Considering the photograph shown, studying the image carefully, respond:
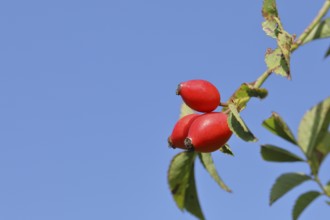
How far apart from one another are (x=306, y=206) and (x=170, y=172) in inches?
18.4

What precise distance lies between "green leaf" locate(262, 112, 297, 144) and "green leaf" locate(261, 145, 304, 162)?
0.05 m

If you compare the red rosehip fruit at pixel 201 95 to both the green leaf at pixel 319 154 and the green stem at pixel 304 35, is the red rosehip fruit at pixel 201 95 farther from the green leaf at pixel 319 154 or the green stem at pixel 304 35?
the green leaf at pixel 319 154

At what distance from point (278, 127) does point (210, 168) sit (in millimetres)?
408

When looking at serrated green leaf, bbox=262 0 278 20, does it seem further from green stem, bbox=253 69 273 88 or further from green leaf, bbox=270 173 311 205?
green leaf, bbox=270 173 311 205

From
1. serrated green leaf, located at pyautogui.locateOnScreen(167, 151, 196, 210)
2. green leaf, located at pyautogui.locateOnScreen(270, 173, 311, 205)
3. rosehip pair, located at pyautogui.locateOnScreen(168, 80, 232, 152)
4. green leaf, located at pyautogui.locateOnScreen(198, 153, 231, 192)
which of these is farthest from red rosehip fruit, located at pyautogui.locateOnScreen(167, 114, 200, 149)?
green leaf, located at pyautogui.locateOnScreen(270, 173, 311, 205)

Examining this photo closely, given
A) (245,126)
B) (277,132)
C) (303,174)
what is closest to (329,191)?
(303,174)

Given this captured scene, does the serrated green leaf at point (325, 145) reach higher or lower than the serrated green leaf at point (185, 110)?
lower

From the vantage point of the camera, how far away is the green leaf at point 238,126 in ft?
7.02

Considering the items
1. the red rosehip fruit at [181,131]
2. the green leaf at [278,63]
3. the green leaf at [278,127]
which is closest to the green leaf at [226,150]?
the red rosehip fruit at [181,131]

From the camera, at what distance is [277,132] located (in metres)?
2.00

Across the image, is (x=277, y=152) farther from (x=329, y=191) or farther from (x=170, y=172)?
(x=170, y=172)

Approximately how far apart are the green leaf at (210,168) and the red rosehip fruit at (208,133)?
3 cm

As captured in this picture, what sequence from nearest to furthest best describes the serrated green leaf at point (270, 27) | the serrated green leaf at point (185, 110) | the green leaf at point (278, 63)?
the green leaf at point (278, 63)
the serrated green leaf at point (270, 27)
the serrated green leaf at point (185, 110)

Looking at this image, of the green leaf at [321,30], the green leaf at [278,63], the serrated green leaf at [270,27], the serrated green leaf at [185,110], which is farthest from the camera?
the serrated green leaf at [185,110]
